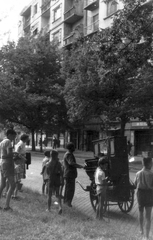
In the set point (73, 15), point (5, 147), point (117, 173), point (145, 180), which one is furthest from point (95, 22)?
point (145, 180)

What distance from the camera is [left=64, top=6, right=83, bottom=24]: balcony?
35.6m

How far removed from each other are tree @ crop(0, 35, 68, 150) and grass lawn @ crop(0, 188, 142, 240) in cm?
2198

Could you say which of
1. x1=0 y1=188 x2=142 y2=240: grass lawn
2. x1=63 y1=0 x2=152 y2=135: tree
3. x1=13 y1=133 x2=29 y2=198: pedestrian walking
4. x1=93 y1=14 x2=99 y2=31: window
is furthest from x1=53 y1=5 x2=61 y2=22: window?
x1=0 y1=188 x2=142 y2=240: grass lawn

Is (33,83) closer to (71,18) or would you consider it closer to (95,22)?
(95,22)

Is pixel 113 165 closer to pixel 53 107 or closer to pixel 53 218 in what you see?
pixel 53 218

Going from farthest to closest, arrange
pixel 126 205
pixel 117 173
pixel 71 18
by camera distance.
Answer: pixel 71 18
pixel 126 205
pixel 117 173

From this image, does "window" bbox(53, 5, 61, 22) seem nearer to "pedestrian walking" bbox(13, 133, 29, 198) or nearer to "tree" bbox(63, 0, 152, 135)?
"tree" bbox(63, 0, 152, 135)

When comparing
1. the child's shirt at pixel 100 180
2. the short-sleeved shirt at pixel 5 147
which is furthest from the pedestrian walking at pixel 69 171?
the short-sleeved shirt at pixel 5 147

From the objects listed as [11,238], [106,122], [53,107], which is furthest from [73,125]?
[11,238]

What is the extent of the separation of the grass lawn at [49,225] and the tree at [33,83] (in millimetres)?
21980

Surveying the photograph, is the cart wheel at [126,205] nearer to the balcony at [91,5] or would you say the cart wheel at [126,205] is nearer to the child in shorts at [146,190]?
the child in shorts at [146,190]

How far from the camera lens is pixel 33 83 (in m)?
30.3

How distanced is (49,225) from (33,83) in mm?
25573

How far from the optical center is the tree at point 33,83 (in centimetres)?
2864
